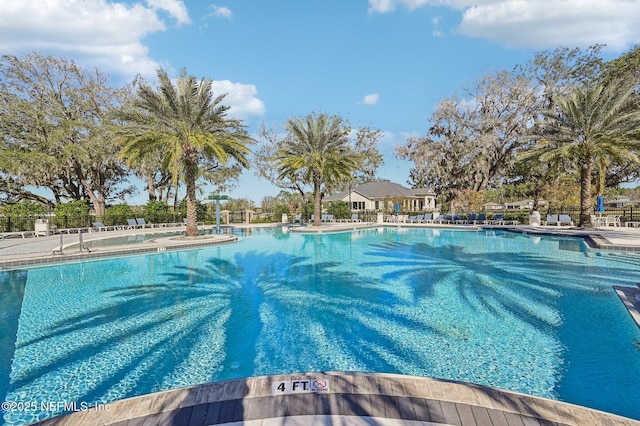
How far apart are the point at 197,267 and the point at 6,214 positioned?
56.0 ft

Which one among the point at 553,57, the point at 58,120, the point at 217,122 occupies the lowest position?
the point at 217,122

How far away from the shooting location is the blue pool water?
4.15m

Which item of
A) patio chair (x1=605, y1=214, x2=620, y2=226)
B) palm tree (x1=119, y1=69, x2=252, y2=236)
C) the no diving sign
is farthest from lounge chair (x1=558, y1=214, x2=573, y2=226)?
the no diving sign

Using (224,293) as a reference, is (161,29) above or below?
above

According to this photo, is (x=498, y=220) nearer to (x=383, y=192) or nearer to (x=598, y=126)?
(x=598, y=126)

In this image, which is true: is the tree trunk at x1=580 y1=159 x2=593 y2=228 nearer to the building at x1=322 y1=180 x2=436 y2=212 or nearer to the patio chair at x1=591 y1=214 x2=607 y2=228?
the patio chair at x1=591 y1=214 x2=607 y2=228

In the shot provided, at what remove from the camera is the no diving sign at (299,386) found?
3127 mm

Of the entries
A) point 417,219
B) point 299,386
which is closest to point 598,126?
point 417,219

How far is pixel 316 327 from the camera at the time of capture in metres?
5.84

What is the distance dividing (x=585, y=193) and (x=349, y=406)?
2190cm

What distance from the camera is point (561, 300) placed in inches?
279

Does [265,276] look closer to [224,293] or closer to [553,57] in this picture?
[224,293]

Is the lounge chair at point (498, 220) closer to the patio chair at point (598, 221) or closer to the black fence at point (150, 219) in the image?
the black fence at point (150, 219)

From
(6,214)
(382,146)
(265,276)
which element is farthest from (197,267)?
(382,146)
